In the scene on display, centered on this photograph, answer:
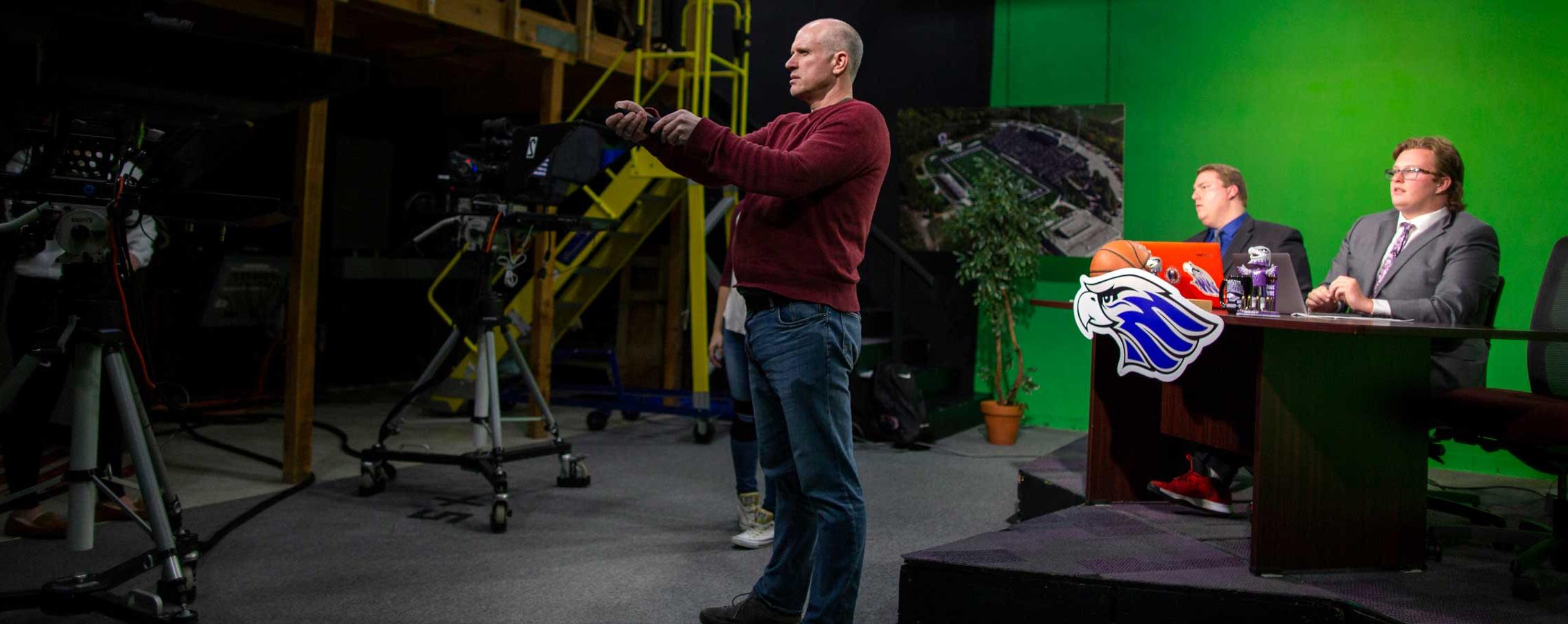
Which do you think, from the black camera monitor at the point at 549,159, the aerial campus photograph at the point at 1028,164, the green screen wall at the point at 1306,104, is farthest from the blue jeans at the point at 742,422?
the green screen wall at the point at 1306,104

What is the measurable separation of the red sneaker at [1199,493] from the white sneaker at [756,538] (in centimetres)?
130

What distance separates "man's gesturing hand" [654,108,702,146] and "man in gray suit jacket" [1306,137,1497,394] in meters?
2.13

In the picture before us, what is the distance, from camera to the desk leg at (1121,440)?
333 cm

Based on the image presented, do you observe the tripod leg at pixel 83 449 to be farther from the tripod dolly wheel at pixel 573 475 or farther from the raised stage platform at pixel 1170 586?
the tripod dolly wheel at pixel 573 475

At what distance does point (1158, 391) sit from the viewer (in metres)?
3.40

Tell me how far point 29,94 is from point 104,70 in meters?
0.16

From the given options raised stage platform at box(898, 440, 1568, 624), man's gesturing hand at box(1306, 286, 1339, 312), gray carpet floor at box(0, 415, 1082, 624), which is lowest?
gray carpet floor at box(0, 415, 1082, 624)

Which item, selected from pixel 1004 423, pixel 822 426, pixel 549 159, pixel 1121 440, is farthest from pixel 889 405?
pixel 822 426

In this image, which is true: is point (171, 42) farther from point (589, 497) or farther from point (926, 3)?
point (926, 3)

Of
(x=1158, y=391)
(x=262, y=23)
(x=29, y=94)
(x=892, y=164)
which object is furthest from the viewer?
(x=892, y=164)

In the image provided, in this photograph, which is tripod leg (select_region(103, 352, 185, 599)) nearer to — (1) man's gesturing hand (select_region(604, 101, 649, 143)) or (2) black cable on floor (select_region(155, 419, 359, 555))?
(2) black cable on floor (select_region(155, 419, 359, 555))

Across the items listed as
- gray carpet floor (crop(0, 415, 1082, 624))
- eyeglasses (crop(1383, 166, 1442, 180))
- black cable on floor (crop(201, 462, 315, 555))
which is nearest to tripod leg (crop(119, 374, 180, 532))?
gray carpet floor (crop(0, 415, 1082, 624))

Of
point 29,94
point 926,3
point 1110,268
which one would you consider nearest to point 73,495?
A: point 29,94

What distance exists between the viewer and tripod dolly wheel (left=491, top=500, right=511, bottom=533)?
3639 millimetres
